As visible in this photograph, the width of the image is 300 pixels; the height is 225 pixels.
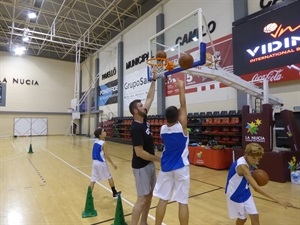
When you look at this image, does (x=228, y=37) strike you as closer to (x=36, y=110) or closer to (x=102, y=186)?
(x=102, y=186)

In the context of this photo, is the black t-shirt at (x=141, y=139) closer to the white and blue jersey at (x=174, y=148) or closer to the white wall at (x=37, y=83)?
the white and blue jersey at (x=174, y=148)

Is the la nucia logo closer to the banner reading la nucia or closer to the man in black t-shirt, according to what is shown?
the banner reading la nucia

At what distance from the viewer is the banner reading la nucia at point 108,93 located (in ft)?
49.5

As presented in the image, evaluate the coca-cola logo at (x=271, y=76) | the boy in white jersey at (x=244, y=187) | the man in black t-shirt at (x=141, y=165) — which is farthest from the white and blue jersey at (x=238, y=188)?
the coca-cola logo at (x=271, y=76)

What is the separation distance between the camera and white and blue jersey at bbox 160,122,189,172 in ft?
7.16

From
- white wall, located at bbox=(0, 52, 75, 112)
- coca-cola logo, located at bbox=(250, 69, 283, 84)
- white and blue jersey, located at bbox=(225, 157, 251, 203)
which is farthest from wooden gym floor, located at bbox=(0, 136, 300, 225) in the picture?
white wall, located at bbox=(0, 52, 75, 112)

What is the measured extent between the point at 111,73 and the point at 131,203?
13.2 m

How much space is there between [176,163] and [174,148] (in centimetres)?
14

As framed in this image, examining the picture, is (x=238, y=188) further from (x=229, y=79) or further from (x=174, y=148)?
(x=229, y=79)

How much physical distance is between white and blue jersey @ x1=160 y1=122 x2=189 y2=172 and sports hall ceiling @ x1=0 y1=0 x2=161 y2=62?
10849mm

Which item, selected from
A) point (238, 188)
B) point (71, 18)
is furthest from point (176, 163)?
point (71, 18)

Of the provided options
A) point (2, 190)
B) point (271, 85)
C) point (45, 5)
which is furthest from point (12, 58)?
point (271, 85)

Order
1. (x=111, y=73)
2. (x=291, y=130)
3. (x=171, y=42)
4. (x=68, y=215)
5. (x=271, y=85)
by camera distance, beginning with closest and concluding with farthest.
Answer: (x=68, y=215) < (x=291, y=130) < (x=271, y=85) < (x=171, y=42) < (x=111, y=73)

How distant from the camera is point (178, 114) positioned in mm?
2217
